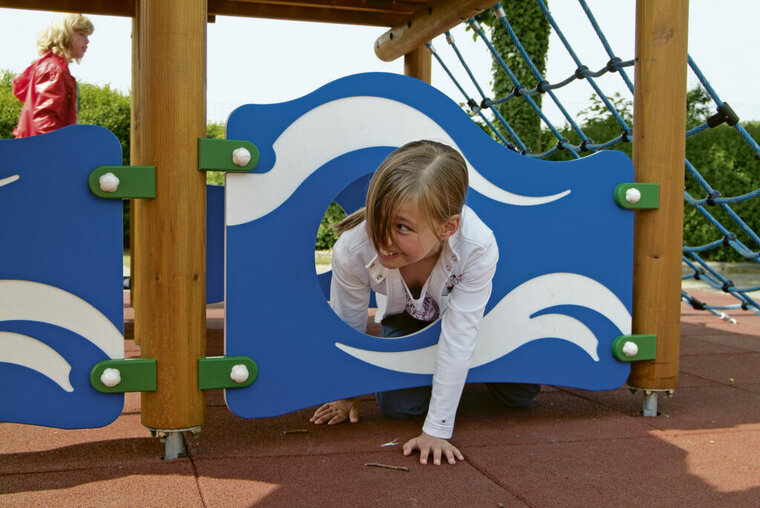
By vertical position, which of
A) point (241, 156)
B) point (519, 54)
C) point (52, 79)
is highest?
point (519, 54)

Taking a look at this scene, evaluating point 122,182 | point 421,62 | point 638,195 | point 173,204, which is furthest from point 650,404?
point 421,62

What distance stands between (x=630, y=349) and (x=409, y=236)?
1.05 meters

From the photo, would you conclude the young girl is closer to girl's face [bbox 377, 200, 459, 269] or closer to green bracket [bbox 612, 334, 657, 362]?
girl's face [bbox 377, 200, 459, 269]

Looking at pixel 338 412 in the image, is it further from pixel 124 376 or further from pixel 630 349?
pixel 630 349

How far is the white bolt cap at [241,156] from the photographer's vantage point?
2.06 metres

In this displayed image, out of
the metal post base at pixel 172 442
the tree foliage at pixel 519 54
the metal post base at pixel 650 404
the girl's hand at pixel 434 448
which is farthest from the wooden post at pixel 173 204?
the tree foliage at pixel 519 54

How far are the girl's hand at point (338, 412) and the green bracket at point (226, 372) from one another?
0.40 metres

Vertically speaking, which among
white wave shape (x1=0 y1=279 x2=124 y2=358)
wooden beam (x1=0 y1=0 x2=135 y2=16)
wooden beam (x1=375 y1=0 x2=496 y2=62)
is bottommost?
white wave shape (x1=0 y1=279 x2=124 y2=358)

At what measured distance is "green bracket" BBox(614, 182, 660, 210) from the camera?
2537mm

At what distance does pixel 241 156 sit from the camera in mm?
2057

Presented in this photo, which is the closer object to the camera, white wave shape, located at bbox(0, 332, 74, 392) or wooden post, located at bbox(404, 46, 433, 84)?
white wave shape, located at bbox(0, 332, 74, 392)

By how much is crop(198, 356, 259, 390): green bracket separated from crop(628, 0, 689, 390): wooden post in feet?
4.62

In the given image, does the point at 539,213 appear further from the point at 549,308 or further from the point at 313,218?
the point at 313,218

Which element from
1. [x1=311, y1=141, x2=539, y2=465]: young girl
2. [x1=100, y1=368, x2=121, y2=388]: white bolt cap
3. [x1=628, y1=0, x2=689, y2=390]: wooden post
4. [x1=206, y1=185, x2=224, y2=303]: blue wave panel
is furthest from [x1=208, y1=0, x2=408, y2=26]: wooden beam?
[x1=100, y1=368, x2=121, y2=388]: white bolt cap
